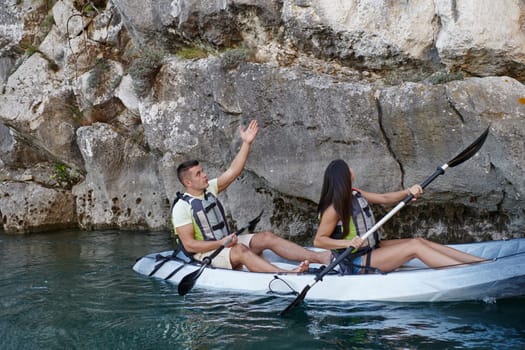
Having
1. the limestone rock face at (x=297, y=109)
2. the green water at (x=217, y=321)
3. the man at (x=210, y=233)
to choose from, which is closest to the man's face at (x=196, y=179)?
the man at (x=210, y=233)

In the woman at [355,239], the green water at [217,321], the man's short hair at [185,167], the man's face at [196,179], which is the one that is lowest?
the green water at [217,321]

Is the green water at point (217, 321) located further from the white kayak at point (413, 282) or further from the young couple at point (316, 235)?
the young couple at point (316, 235)

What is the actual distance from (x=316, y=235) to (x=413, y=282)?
943mm

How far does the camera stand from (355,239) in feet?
16.8

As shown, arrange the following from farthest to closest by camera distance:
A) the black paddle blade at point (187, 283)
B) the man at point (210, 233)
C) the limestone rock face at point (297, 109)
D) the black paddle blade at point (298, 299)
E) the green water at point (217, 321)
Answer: the limestone rock face at point (297, 109) < the man at point (210, 233) < the black paddle blade at point (187, 283) < the black paddle blade at point (298, 299) < the green water at point (217, 321)

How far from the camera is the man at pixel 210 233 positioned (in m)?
6.14

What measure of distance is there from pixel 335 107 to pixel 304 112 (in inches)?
17.4

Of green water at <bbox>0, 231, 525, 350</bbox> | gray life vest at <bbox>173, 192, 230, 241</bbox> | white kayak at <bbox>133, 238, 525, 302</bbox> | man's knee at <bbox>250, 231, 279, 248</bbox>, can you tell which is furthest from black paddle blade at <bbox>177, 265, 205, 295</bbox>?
man's knee at <bbox>250, 231, 279, 248</bbox>

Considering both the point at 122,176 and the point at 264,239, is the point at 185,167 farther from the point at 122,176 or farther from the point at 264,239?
the point at 122,176

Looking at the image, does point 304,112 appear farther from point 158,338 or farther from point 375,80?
point 158,338

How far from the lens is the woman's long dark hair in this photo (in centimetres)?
505

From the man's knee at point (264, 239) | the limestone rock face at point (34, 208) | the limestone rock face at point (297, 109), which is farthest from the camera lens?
the limestone rock face at point (34, 208)

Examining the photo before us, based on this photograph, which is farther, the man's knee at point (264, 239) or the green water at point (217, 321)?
the man's knee at point (264, 239)

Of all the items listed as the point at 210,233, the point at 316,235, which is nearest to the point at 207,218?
the point at 210,233
